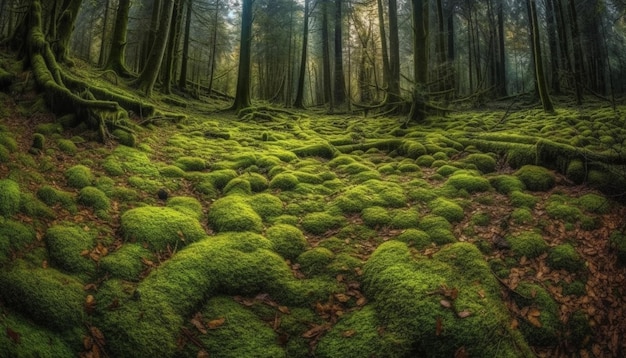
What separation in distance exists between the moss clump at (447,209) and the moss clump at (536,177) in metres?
1.62

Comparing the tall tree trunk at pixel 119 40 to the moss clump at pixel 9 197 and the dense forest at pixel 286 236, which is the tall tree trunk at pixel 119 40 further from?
the moss clump at pixel 9 197

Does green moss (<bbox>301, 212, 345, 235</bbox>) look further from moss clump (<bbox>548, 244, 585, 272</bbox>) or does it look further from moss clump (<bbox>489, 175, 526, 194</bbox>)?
moss clump (<bbox>489, 175, 526, 194</bbox>)

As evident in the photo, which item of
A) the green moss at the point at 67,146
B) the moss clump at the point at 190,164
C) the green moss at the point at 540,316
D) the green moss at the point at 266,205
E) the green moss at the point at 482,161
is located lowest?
the green moss at the point at 540,316

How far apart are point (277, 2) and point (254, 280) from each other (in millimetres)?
24717

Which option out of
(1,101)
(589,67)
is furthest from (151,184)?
(589,67)

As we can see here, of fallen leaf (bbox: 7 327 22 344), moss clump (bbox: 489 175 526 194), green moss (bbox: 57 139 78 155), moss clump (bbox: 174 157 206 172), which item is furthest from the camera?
moss clump (bbox: 174 157 206 172)

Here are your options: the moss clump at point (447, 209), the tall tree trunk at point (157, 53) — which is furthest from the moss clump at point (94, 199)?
the tall tree trunk at point (157, 53)

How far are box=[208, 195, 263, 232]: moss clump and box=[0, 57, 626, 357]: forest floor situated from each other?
0.11ft

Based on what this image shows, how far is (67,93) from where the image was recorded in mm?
6762

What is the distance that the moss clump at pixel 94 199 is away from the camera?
4.84 meters

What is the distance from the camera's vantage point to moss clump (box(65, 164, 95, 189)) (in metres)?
5.14

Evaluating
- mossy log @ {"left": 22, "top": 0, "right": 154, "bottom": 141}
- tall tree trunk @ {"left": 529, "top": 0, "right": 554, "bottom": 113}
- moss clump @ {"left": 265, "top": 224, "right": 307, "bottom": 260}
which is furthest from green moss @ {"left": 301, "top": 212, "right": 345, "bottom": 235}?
tall tree trunk @ {"left": 529, "top": 0, "right": 554, "bottom": 113}

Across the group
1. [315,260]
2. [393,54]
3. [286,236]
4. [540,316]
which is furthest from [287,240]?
[393,54]

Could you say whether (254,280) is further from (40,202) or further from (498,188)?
(498,188)
